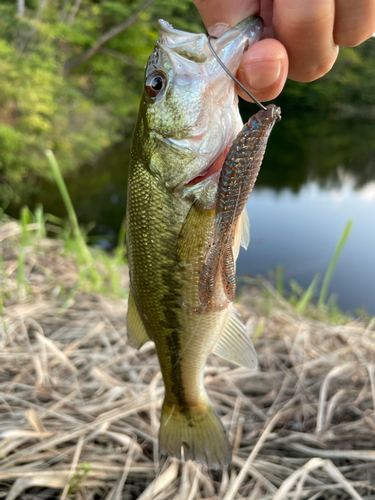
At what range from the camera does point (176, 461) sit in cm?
160

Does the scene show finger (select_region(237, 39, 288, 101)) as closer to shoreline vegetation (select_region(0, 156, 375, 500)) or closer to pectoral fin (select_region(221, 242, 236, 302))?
pectoral fin (select_region(221, 242, 236, 302))

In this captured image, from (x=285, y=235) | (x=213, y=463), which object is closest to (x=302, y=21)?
(x=213, y=463)

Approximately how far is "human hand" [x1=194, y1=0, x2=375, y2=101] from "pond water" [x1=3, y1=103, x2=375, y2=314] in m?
5.04

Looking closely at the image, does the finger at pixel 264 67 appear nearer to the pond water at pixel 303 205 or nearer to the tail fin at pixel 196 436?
the tail fin at pixel 196 436

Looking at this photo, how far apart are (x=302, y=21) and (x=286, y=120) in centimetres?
2810

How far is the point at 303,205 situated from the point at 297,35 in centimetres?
1142

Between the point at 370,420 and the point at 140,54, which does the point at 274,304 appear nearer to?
the point at 370,420

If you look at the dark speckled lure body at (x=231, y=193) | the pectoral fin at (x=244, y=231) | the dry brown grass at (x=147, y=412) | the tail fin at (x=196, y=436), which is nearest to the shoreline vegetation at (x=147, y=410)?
the dry brown grass at (x=147, y=412)

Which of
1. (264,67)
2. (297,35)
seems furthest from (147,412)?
Result: (297,35)

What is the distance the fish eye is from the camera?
1334 millimetres

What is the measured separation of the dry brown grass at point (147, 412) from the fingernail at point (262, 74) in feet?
5.34

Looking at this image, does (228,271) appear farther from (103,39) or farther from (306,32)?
(103,39)

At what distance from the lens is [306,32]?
1.20 m

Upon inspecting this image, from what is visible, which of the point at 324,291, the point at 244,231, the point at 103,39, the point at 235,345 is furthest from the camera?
the point at 103,39
